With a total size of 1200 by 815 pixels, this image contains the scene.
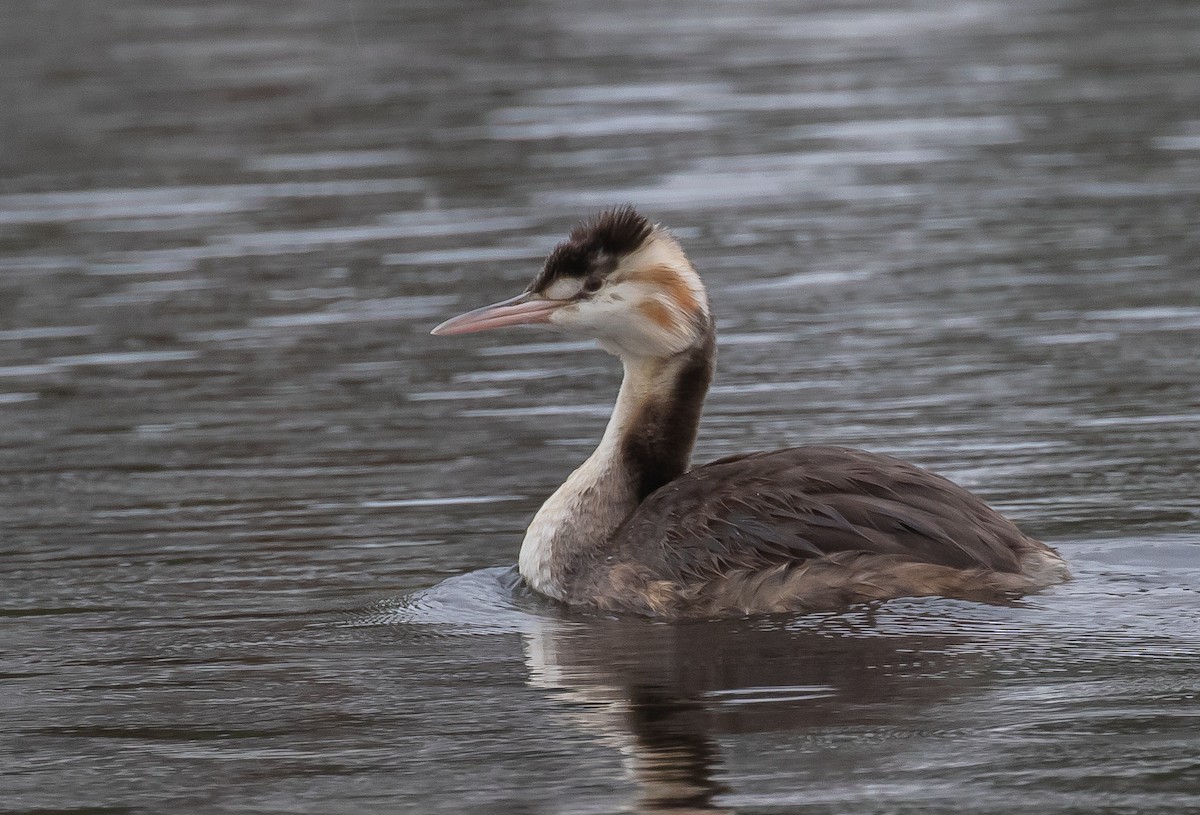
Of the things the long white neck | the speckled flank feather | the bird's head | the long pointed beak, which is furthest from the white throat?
the long pointed beak

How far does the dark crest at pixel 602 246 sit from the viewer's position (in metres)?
9.23

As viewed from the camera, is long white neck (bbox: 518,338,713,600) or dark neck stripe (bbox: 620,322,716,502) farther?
dark neck stripe (bbox: 620,322,716,502)

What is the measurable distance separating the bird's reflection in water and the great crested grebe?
184mm

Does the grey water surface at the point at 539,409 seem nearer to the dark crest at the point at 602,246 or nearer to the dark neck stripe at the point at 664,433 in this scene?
the dark neck stripe at the point at 664,433

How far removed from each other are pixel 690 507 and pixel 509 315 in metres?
1.19

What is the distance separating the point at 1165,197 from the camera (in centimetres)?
1752

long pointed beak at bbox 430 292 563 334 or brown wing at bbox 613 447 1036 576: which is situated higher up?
long pointed beak at bbox 430 292 563 334

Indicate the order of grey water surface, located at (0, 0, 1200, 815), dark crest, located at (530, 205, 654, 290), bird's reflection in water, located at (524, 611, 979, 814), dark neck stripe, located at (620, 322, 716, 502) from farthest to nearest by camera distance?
dark neck stripe, located at (620, 322, 716, 502)
dark crest, located at (530, 205, 654, 290)
grey water surface, located at (0, 0, 1200, 815)
bird's reflection in water, located at (524, 611, 979, 814)

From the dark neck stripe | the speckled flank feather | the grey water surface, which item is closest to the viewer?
the grey water surface

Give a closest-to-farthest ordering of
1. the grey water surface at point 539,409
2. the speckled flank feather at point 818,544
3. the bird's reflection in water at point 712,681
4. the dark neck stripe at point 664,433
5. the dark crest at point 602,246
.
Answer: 1. the bird's reflection in water at point 712,681
2. the grey water surface at point 539,409
3. the speckled flank feather at point 818,544
4. the dark crest at point 602,246
5. the dark neck stripe at point 664,433

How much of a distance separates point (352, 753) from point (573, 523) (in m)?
2.45

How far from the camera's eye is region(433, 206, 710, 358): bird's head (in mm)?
9242

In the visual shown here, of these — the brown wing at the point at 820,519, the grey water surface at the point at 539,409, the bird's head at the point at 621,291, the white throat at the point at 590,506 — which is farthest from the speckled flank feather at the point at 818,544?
the bird's head at the point at 621,291

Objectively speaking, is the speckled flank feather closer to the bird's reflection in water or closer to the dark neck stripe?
the bird's reflection in water
